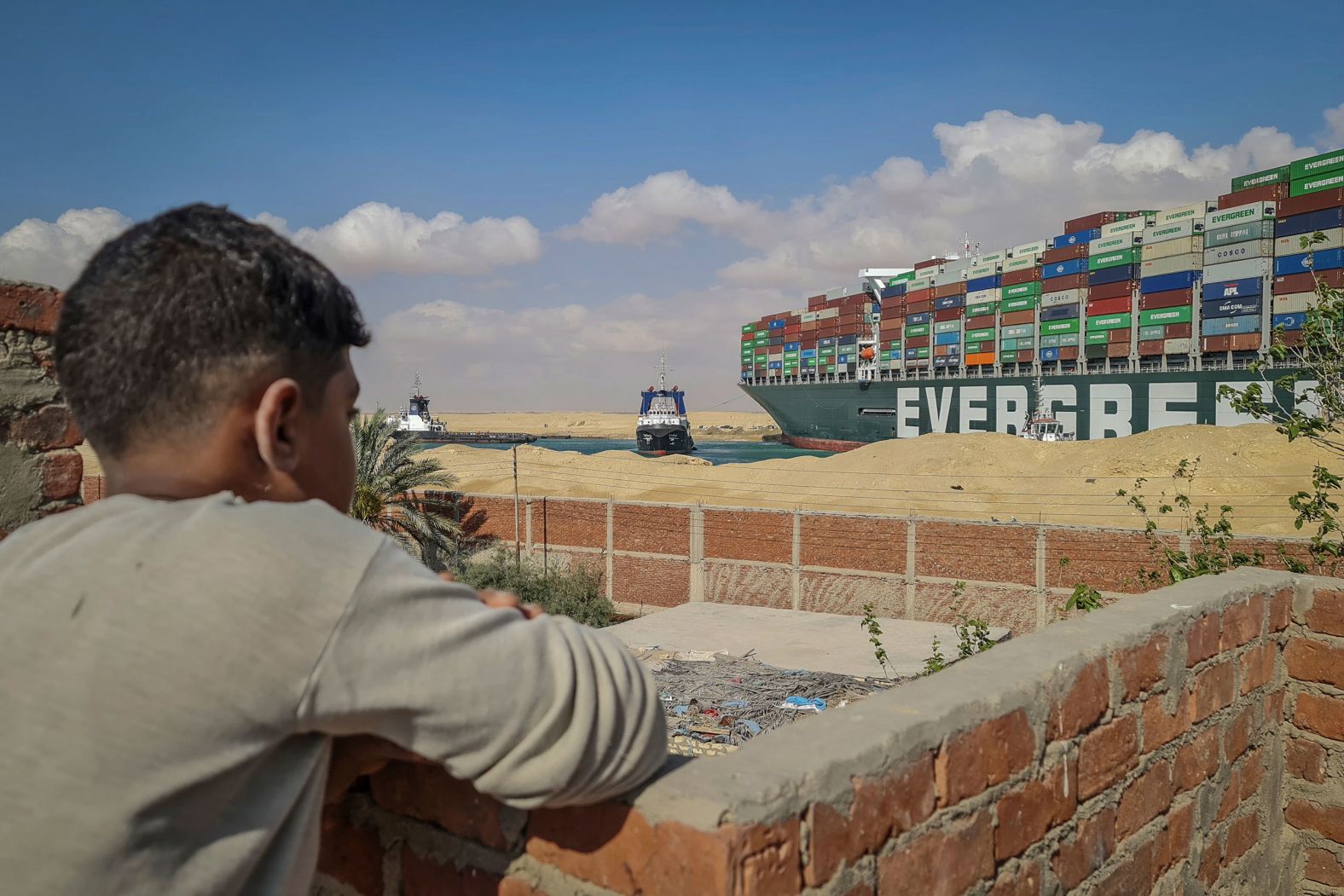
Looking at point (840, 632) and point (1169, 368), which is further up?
point (1169, 368)

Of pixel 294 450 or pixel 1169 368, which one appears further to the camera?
pixel 1169 368

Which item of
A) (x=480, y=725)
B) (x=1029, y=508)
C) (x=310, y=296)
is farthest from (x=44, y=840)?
(x=1029, y=508)

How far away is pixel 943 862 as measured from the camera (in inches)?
63.2

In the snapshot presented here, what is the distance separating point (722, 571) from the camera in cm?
1984

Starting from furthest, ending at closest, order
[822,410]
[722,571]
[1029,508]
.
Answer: [822,410], [1029,508], [722,571]

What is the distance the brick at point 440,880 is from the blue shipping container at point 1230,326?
41.9 metres

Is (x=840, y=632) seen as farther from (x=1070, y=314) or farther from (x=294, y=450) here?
(x=1070, y=314)

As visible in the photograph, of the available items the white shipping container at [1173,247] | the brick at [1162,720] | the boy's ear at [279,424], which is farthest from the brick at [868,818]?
the white shipping container at [1173,247]

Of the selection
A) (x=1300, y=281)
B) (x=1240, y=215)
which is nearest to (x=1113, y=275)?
(x=1240, y=215)

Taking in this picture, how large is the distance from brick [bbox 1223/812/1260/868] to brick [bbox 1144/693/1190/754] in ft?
1.90

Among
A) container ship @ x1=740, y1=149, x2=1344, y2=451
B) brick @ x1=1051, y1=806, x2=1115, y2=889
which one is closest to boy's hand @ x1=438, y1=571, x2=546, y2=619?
brick @ x1=1051, y1=806, x2=1115, y2=889

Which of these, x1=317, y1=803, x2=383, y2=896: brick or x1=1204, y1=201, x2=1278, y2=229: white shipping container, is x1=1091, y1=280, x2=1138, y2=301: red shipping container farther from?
x1=317, y1=803, x2=383, y2=896: brick

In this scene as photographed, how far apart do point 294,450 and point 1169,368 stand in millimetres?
43798

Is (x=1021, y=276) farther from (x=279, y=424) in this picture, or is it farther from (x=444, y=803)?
(x=279, y=424)
